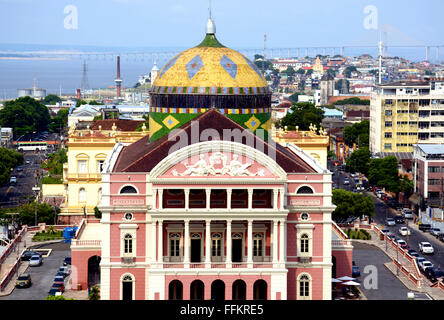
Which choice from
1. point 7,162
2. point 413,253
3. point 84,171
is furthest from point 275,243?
point 7,162

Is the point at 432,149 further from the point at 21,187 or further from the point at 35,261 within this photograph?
the point at 35,261

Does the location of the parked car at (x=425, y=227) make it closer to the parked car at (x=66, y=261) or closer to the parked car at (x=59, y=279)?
the parked car at (x=66, y=261)

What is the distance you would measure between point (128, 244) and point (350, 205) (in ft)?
116

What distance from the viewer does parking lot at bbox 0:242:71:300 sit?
5334cm

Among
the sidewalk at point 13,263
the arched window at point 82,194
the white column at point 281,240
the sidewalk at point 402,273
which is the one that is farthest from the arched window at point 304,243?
the arched window at point 82,194

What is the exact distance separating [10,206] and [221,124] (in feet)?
161

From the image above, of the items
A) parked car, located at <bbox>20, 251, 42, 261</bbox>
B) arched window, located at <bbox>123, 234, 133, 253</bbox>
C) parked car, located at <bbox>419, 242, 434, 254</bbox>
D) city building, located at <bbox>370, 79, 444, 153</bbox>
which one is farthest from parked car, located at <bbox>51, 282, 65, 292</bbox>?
city building, located at <bbox>370, 79, 444, 153</bbox>

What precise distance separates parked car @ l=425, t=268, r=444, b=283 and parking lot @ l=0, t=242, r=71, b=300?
81.6 feet

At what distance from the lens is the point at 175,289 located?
161ft

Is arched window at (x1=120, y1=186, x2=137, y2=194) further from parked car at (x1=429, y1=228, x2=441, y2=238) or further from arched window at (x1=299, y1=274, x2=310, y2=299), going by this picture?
parked car at (x1=429, y1=228, x2=441, y2=238)

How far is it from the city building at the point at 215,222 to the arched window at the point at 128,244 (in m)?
0.06

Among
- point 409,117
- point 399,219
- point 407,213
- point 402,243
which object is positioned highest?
point 409,117

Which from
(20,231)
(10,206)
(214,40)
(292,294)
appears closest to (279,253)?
(292,294)

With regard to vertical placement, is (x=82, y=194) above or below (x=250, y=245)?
above
